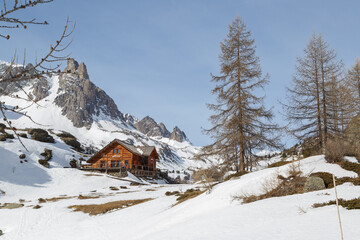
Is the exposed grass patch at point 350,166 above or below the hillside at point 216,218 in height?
above

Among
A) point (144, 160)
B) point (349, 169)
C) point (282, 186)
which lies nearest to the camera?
point (282, 186)

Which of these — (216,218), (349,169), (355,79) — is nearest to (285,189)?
(349,169)

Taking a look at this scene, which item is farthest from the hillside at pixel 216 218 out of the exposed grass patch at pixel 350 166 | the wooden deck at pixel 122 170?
the wooden deck at pixel 122 170

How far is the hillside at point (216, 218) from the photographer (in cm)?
749

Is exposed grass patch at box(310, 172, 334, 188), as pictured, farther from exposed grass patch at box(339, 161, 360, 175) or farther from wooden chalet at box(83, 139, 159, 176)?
wooden chalet at box(83, 139, 159, 176)

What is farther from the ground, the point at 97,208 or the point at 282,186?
the point at 282,186

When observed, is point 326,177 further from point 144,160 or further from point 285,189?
point 144,160

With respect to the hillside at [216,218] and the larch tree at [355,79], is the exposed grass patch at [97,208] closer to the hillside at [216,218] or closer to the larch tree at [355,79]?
the hillside at [216,218]

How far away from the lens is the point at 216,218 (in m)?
9.96

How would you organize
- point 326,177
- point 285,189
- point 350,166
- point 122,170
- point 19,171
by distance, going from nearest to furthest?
point 285,189 → point 326,177 → point 350,166 → point 19,171 → point 122,170

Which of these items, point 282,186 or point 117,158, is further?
point 117,158

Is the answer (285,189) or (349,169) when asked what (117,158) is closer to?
(285,189)

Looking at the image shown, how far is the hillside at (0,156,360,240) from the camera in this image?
24.6 ft

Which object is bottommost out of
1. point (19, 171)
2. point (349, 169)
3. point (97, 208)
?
point (97, 208)
